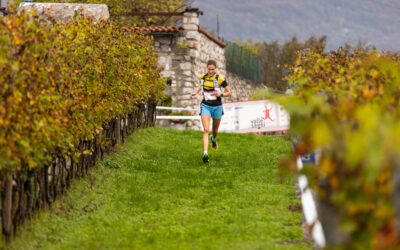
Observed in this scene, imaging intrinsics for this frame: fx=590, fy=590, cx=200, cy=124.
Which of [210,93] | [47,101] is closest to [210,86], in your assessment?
[210,93]

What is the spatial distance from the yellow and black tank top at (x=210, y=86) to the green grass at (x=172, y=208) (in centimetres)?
113

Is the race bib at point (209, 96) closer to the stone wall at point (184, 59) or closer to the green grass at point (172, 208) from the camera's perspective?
the green grass at point (172, 208)

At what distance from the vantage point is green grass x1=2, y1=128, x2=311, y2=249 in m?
6.20

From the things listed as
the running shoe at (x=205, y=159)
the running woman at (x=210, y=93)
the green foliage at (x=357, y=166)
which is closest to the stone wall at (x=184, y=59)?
the running woman at (x=210, y=93)

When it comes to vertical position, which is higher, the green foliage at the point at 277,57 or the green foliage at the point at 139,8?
the green foliage at the point at 139,8

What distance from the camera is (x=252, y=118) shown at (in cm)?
2116

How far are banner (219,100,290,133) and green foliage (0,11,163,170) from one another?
37.7 feet

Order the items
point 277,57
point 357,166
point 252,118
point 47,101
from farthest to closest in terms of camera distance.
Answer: point 277,57
point 252,118
point 47,101
point 357,166

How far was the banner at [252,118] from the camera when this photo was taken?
68.3ft

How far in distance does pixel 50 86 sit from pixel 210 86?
520 cm

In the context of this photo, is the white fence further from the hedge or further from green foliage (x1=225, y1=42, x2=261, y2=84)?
the hedge

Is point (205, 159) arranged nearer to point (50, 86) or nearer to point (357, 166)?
point (50, 86)

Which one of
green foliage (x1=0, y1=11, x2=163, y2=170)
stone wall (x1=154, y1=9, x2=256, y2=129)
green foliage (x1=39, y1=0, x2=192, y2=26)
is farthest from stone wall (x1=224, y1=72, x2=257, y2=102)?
green foliage (x1=0, y1=11, x2=163, y2=170)

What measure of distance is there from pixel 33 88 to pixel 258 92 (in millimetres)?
2790
